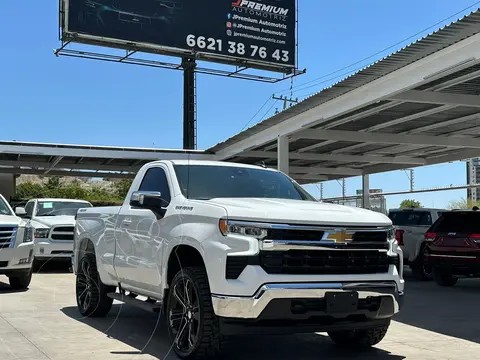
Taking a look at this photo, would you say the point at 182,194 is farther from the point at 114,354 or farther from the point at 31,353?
the point at 31,353

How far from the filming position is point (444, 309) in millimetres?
10203

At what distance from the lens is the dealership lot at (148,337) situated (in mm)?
6520

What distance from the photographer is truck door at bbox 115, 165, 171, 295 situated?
6.66 m

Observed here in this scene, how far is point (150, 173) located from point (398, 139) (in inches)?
536

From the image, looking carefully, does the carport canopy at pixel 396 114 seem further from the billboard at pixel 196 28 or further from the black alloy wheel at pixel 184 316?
the billboard at pixel 196 28

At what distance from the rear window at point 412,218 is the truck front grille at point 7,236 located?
9593 millimetres

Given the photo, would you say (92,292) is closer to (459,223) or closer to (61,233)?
(61,233)

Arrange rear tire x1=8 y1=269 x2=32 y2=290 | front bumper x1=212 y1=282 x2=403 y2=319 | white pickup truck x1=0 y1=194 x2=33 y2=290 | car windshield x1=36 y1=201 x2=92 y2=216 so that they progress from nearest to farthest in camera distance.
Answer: front bumper x1=212 y1=282 x2=403 y2=319 → white pickup truck x1=0 y1=194 x2=33 y2=290 → rear tire x1=8 y1=269 x2=32 y2=290 → car windshield x1=36 y1=201 x2=92 y2=216

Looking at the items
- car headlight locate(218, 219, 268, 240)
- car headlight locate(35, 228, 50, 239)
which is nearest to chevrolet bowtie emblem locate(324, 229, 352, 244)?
car headlight locate(218, 219, 268, 240)

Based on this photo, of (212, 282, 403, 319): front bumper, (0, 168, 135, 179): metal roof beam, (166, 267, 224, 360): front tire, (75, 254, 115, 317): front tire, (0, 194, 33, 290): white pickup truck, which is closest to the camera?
(212, 282, 403, 319): front bumper

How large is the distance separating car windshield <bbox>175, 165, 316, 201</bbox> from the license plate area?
181 centimetres

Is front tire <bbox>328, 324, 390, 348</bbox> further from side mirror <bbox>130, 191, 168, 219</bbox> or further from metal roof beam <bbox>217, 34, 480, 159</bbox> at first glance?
metal roof beam <bbox>217, 34, 480, 159</bbox>

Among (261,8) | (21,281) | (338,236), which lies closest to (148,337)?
(338,236)

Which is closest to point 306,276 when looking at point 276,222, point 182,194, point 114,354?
point 276,222
